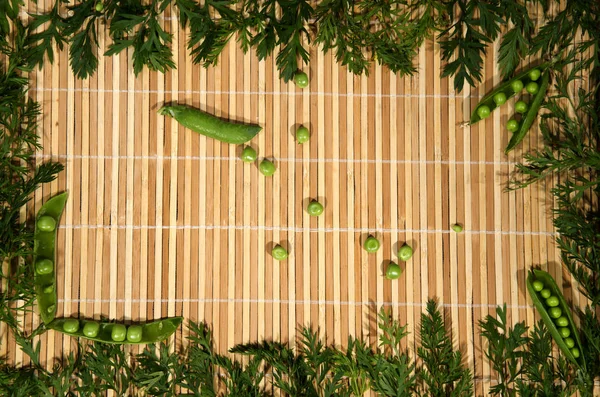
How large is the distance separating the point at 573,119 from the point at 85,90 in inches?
106

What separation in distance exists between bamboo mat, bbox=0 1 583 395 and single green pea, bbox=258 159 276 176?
0.06 metres

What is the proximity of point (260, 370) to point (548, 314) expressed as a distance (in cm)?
159

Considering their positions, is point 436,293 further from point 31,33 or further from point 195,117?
point 31,33

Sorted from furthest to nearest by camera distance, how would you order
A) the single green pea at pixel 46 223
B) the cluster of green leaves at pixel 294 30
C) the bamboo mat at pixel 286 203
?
1. the bamboo mat at pixel 286 203
2. the single green pea at pixel 46 223
3. the cluster of green leaves at pixel 294 30

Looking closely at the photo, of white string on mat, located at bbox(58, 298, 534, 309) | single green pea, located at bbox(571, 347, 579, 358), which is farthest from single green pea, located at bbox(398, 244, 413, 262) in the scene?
single green pea, located at bbox(571, 347, 579, 358)

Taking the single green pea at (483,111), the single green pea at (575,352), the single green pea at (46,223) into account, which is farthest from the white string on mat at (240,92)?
the single green pea at (575,352)

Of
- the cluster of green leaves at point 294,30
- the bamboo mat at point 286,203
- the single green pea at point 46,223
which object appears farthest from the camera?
the bamboo mat at point 286,203

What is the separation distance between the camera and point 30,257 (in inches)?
106

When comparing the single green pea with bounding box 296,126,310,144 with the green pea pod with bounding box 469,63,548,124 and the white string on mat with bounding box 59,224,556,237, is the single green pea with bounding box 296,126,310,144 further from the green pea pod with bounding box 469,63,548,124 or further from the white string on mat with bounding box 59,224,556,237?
the green pea pod with bounding box 469,63,548,124

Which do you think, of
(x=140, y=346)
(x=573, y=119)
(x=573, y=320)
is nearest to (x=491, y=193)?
(x=573, y=119)

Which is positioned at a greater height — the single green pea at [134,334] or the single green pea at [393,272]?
the single green pea at [393,272]

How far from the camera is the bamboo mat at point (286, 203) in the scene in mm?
2717

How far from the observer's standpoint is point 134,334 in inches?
103

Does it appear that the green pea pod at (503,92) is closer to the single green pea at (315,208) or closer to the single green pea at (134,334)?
the single green pea at (315,208)
